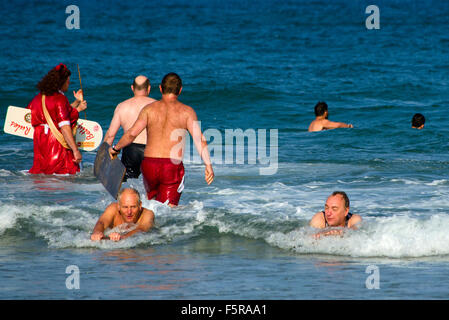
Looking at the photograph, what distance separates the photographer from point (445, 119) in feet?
56.6

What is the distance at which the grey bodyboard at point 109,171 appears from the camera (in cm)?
735

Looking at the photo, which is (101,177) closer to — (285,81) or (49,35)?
(285,81)

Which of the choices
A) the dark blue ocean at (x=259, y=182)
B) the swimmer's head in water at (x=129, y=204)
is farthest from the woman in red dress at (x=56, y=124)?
the swimmer's head in water at (x=129, y=204)

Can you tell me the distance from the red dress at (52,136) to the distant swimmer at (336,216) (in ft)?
12.3

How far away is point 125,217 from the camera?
687 centimetres

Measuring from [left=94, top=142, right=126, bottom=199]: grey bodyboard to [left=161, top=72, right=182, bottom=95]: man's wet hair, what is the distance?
0.89 m

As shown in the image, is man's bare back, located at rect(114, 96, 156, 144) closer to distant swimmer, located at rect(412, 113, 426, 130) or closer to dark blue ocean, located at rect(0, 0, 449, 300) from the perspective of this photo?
dark blue ocean, located at rect(0, 0, 449, 300)

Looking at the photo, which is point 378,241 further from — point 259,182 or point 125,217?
point 259,182

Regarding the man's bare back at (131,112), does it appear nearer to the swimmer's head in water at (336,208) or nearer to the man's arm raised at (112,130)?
the man's arm raised at (112,130)

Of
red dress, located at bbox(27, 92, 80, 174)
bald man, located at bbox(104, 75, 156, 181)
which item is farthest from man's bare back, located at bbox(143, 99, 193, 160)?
red dress, located at bbox(27, 92, 80, 174)

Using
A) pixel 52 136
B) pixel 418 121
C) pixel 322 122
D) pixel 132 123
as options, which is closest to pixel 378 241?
pixel 132 123

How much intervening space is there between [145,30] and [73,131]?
95.4 ft

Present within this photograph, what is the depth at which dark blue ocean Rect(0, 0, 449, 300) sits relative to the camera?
5.70 meters

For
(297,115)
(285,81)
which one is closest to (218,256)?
(297,115)
